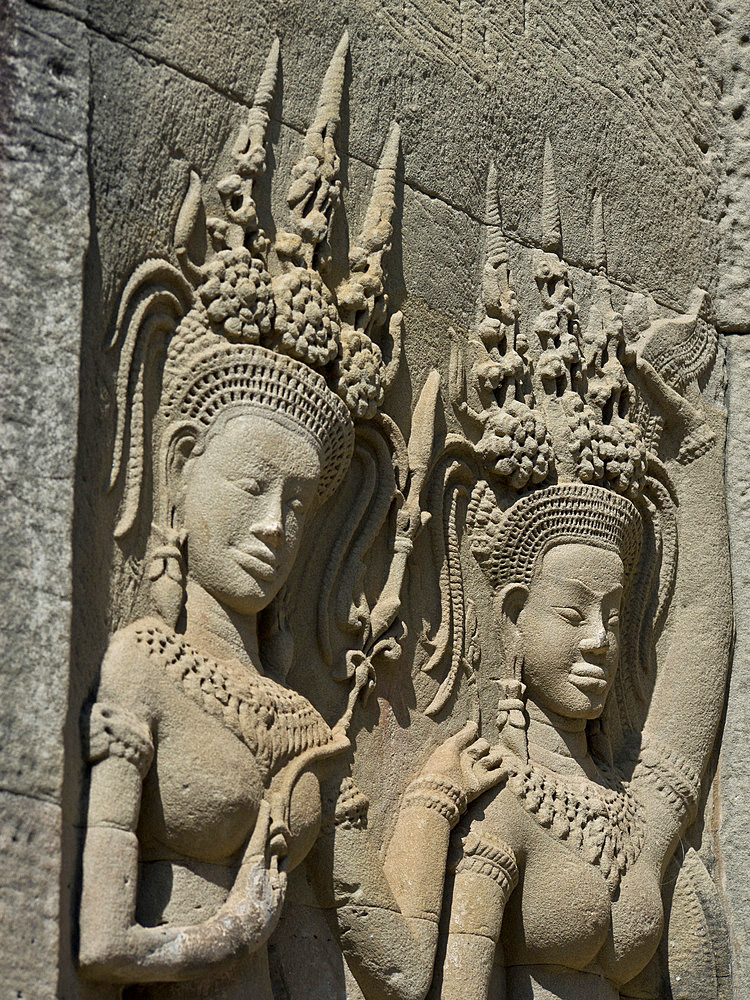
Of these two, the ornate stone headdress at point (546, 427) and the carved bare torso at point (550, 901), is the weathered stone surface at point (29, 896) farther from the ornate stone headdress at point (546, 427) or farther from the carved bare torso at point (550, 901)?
the ornate stone headdress at point (546, 427)

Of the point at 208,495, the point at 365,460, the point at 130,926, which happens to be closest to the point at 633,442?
the point at 365,460

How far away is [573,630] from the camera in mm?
5367

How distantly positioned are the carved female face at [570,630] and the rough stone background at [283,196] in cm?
48

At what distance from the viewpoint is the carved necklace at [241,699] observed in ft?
14.6

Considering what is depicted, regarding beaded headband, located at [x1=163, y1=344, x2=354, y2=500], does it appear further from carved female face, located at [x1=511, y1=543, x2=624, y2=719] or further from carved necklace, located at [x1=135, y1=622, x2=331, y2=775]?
carved female face, located at [x1=511, y1=543, x2=624, y2=719]

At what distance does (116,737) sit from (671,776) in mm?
2133

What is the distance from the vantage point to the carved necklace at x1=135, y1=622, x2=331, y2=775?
4.44 m

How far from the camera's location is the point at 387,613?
5090 millimetres

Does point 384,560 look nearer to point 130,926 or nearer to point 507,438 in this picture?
point 507,438

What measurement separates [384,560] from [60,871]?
1543 mm

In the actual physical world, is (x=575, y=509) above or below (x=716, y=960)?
above

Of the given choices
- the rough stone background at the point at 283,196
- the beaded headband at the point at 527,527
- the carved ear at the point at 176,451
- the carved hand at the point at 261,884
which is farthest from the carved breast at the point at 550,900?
the carved ear at the point at 176,451

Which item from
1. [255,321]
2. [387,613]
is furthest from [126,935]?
[255,321]

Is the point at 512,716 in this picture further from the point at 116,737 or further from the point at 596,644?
the point at 116,737
